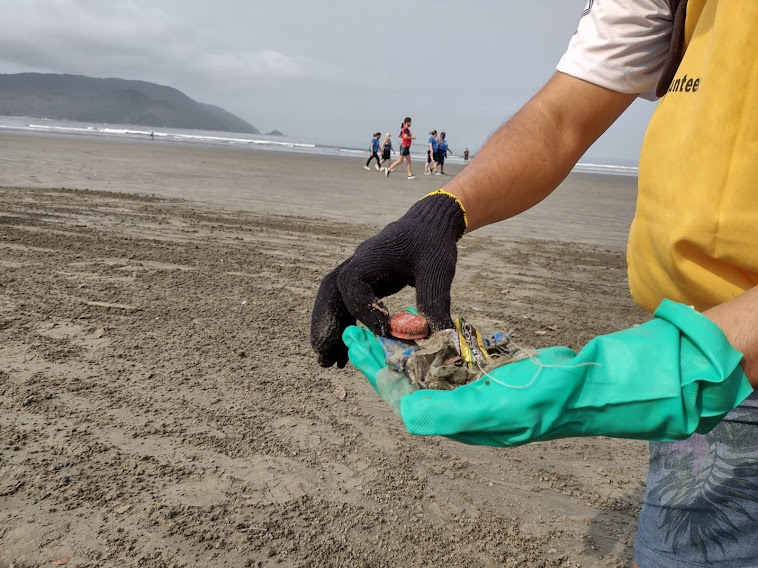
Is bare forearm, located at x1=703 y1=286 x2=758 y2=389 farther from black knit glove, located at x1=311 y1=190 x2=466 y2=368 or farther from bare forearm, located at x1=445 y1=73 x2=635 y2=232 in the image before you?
bare forearm, located at x1=445 y1=73 x2=635 y2=232

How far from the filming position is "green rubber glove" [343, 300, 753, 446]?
924 mm

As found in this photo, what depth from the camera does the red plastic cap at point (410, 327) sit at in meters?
1.40

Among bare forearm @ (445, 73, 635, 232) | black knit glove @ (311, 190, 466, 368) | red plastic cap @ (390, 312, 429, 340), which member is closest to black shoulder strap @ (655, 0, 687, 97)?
bare forearm @ (445, 73, 635, 232)

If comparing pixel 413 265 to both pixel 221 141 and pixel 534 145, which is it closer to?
pixel 534 145

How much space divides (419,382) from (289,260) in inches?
193

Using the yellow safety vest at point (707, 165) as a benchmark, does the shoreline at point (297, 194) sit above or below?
below

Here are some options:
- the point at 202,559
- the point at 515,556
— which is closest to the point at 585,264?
the point at 515,556

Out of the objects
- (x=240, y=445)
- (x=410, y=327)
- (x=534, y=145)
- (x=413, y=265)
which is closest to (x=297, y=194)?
(x=240, y=445)

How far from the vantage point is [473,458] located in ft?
9.01

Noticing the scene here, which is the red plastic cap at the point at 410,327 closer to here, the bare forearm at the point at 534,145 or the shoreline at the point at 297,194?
the bare forearm at the point at 534,145

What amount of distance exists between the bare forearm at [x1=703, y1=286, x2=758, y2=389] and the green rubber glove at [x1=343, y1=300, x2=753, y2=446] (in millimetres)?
35

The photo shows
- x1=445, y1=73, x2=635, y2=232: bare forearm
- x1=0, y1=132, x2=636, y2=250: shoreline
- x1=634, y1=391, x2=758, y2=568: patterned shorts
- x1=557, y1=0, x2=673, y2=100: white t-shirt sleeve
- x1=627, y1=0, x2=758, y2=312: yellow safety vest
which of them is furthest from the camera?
x1=0, y1=132, x2=636, y2=250: shoreline

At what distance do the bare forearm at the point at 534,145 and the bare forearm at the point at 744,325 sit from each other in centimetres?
73

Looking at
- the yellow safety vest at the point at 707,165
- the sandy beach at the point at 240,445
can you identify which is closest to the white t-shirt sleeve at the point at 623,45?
the yellow safety vest at the point at 707,165
